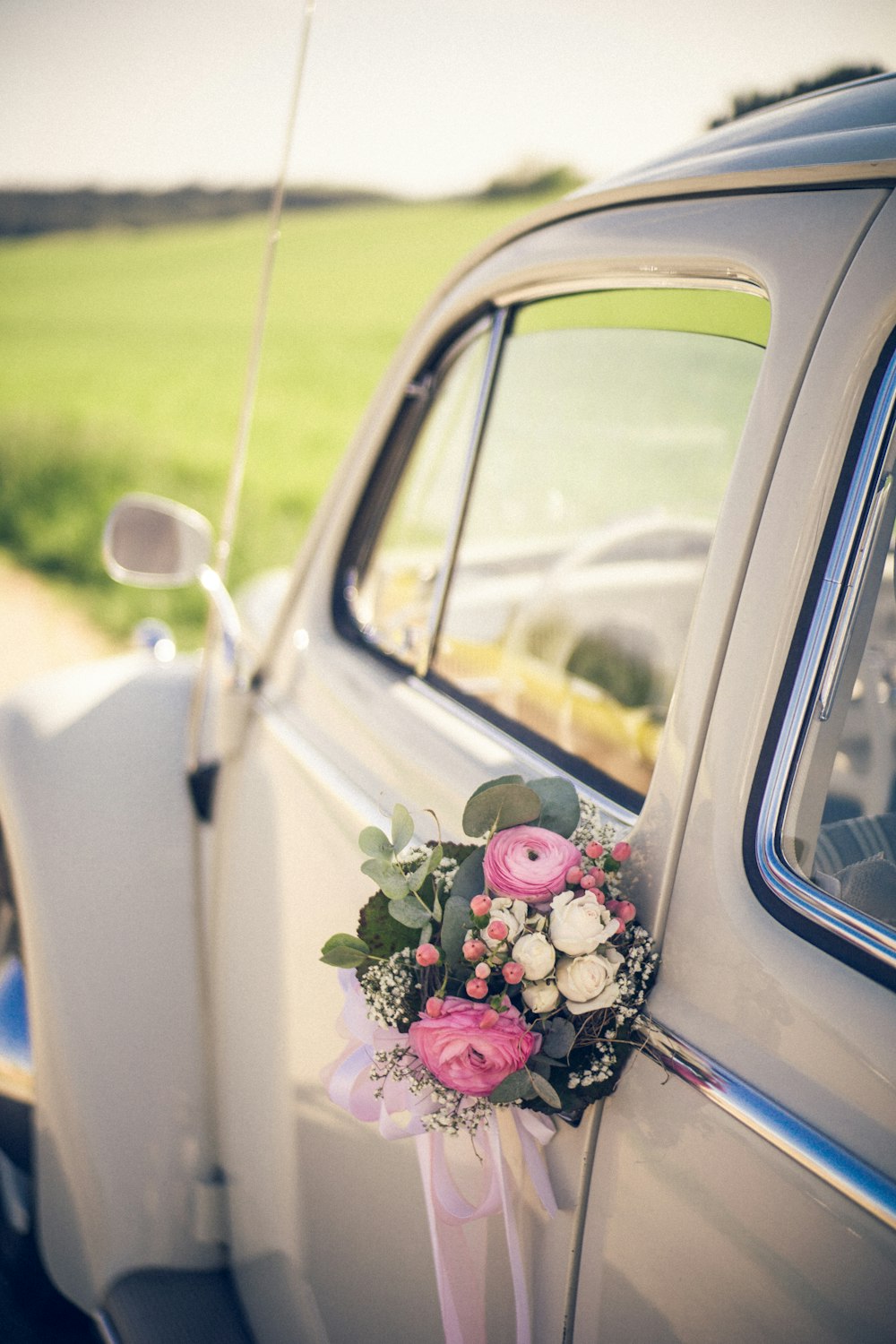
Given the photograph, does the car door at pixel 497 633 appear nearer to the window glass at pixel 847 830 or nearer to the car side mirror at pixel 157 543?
the window glass at pixel 847 830

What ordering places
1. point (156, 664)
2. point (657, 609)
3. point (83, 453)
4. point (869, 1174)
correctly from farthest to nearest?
point (83, 453) < point (156, 664) < point (657, 609) < point (869, 1174)

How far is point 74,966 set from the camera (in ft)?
6.30

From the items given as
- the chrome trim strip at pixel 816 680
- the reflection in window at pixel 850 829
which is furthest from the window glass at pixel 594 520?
the chrome trim strip at pixel 816 680

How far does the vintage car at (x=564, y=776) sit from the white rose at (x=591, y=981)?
0.07 m

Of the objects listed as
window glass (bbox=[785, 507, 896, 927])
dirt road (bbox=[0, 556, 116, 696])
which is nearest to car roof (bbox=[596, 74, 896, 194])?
window glass (bbox=[785, 507, 896, 927])

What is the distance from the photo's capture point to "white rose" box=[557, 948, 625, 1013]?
992 millimetres

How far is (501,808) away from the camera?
1.12m

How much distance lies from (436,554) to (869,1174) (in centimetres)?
136

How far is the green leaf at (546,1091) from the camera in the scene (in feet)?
3.22

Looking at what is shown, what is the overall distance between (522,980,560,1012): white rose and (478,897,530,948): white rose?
6cm

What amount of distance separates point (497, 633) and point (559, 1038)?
38.3 inches

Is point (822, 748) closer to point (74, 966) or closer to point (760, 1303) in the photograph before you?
point (760, 1303)

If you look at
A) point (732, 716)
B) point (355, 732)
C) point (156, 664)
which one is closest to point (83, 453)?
point (156, 664)

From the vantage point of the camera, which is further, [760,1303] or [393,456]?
[393,456]
